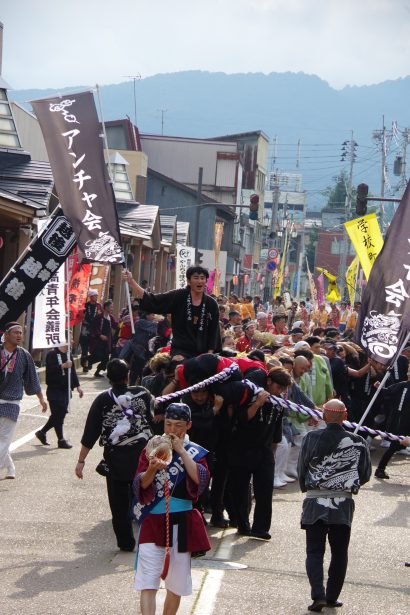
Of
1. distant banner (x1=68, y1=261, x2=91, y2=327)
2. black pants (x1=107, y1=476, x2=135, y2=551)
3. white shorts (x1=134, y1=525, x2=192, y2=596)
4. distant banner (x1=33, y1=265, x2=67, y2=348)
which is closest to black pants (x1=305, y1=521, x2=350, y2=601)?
white shorts (x1=134, y1=525, x2=192, y2=596)

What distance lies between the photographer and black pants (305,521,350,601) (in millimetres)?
8266

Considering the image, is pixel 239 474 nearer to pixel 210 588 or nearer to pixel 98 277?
pixel 210 588

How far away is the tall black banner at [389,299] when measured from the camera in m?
10.3

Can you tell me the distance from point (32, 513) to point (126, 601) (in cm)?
322

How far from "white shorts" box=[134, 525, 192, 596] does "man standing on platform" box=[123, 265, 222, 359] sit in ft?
12.3

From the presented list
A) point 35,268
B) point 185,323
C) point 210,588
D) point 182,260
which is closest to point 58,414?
point 35,268

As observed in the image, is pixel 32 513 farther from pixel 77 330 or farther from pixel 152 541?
pixel 77 330

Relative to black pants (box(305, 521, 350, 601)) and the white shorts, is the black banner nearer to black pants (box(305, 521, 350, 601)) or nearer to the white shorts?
black pants (box(305, 521, 350, 601))

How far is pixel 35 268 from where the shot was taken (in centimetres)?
1532

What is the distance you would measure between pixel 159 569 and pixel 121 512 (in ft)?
9.60

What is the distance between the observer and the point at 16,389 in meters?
13.2

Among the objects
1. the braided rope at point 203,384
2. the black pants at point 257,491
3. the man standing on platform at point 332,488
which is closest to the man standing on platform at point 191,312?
the braided rope at point 203,384

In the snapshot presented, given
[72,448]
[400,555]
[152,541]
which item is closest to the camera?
[152,541]

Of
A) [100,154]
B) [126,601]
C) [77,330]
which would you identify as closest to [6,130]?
[77,330]
